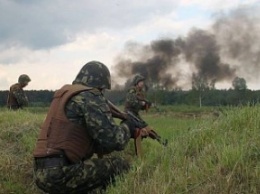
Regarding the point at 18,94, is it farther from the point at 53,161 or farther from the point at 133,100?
the point at 53,161

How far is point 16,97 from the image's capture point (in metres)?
13.2

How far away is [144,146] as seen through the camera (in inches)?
317

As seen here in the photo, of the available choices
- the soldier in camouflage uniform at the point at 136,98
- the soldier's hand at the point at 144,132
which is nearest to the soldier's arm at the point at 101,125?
the soldier's hand at the point at 144,132

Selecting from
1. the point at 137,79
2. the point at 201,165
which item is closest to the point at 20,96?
the point at 137,79

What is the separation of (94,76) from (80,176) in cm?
111

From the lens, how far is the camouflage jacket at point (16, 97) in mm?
13265

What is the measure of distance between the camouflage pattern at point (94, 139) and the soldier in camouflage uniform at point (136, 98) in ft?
19.0

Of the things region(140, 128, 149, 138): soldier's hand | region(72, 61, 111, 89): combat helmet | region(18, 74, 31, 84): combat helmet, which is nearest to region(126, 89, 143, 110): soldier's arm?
region(18, 74, 31, 84): combat helmet

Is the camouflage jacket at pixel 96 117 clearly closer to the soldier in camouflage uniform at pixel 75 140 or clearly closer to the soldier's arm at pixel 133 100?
the soldier in camouflage uniform at pixel 75 140

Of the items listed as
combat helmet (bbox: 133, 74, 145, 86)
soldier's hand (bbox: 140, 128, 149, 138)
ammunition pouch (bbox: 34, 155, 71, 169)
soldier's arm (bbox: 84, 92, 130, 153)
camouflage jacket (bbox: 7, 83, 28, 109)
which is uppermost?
combat helmet (bbox: 133, 74, 145, 86)

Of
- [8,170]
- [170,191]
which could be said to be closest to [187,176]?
[170,191]

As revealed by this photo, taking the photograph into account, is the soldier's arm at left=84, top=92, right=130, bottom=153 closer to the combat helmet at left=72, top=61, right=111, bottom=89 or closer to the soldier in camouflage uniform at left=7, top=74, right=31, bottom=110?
the combat helmet at left=72, top=61, right=111, bottom=89

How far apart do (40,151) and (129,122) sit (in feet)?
4.04

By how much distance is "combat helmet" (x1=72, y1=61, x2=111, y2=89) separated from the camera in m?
5.67
